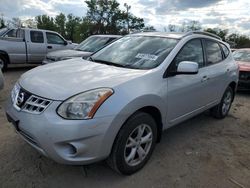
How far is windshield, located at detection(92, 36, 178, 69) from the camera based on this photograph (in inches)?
125

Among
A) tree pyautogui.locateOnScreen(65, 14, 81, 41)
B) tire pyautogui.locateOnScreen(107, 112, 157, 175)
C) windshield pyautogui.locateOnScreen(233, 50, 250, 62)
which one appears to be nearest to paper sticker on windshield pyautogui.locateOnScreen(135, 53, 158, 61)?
tire pyautogui.locateOnScreen(107, 112, 157, 175)

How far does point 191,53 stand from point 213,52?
868mm

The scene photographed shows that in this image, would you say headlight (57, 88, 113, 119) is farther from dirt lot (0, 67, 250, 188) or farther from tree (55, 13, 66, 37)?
tree (55, 13, 66, 37)

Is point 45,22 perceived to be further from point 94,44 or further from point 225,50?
point 225,50

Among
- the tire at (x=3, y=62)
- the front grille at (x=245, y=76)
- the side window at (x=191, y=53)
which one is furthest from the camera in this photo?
the tire at (x=3, y=62)

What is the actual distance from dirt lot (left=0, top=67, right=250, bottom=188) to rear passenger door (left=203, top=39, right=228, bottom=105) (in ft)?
2.39

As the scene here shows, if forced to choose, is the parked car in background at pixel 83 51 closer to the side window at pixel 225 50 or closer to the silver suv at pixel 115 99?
the side window at pixel 225 50

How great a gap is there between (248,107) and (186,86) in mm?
3614

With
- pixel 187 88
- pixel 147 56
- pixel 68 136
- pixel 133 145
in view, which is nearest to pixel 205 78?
pixel 187 88

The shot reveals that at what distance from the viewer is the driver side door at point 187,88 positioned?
10.3 feet

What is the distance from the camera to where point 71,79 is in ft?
8.61

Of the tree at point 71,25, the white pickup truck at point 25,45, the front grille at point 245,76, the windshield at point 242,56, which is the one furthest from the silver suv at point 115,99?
the tree at point 71,25

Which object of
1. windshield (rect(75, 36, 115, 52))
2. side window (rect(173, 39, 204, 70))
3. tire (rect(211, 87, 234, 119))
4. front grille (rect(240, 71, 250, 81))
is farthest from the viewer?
windshield (rect(75, 36, 115, 52))

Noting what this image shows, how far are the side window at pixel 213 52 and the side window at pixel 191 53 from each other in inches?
10.1
